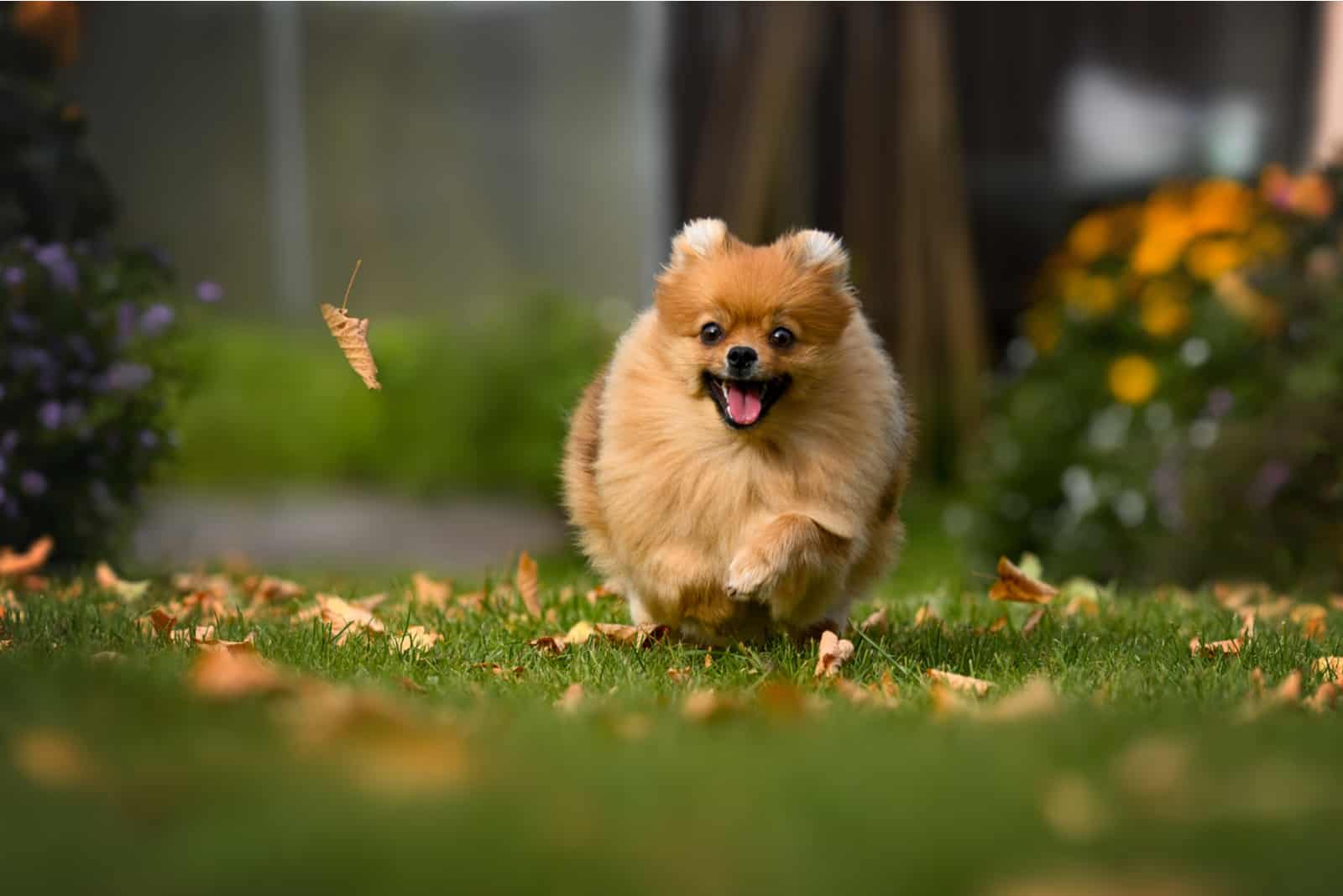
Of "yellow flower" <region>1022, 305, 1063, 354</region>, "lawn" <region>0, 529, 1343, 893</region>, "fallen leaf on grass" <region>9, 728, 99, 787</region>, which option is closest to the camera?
"lawn" <region>0, 529, 1343, 893</region>

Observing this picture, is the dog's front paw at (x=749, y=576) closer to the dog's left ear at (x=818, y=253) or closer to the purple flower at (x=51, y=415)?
the dog's left ear at (x=818, y=253)

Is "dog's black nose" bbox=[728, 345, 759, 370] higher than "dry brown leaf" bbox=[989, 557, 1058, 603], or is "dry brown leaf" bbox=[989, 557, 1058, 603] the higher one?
"dog's black nose" bbox=[728, 345, 759, 370]

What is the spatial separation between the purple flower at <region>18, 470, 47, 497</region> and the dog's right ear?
2400 mm

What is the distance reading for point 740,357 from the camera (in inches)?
117

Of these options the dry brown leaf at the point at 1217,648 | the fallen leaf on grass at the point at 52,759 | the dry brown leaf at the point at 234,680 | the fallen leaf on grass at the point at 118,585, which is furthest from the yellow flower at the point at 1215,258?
the fallen leaf on grass at the point at 52,759

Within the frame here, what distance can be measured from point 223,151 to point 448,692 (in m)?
6.83

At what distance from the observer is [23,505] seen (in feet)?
15.4

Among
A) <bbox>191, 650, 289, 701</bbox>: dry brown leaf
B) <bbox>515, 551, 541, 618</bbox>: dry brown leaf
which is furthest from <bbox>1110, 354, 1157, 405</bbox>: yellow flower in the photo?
<bbox>191, 650, 289, 701</bbox>: dry brown leaf

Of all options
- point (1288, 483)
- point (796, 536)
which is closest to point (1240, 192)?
point (1288, 483)

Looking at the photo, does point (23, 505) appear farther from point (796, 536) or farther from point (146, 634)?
point (796, 536)

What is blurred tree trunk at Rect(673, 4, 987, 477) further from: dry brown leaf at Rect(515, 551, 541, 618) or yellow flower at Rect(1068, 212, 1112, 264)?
dry brown leaf at Rect(515, 551, 541, 618)

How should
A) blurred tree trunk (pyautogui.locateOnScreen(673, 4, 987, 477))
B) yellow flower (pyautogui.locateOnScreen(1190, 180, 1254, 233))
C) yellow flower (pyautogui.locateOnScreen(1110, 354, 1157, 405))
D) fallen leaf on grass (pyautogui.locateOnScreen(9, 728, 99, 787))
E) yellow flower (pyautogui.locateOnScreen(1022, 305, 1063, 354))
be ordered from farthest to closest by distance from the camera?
1. blurred tree trunk (pyautogui.locateOnScreen(673, 4, 987, 477))
2. yellow flower (pyautogui.locateOnScreen(1022, 305, 1063, 354))
3. yellow flower (pyautogui.locateOnScreen(1190, 180, 1254, 233))
4. yellow flower (pyautogui.locateOnScreen(1110, 354, 1157, 405))
5. fallen leaf on grass (pyautogui.locateOnScreen(9, 728, 99, 787))

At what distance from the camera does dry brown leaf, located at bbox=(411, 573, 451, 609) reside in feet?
13.5

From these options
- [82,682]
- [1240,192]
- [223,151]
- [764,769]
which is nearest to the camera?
[764,769]
